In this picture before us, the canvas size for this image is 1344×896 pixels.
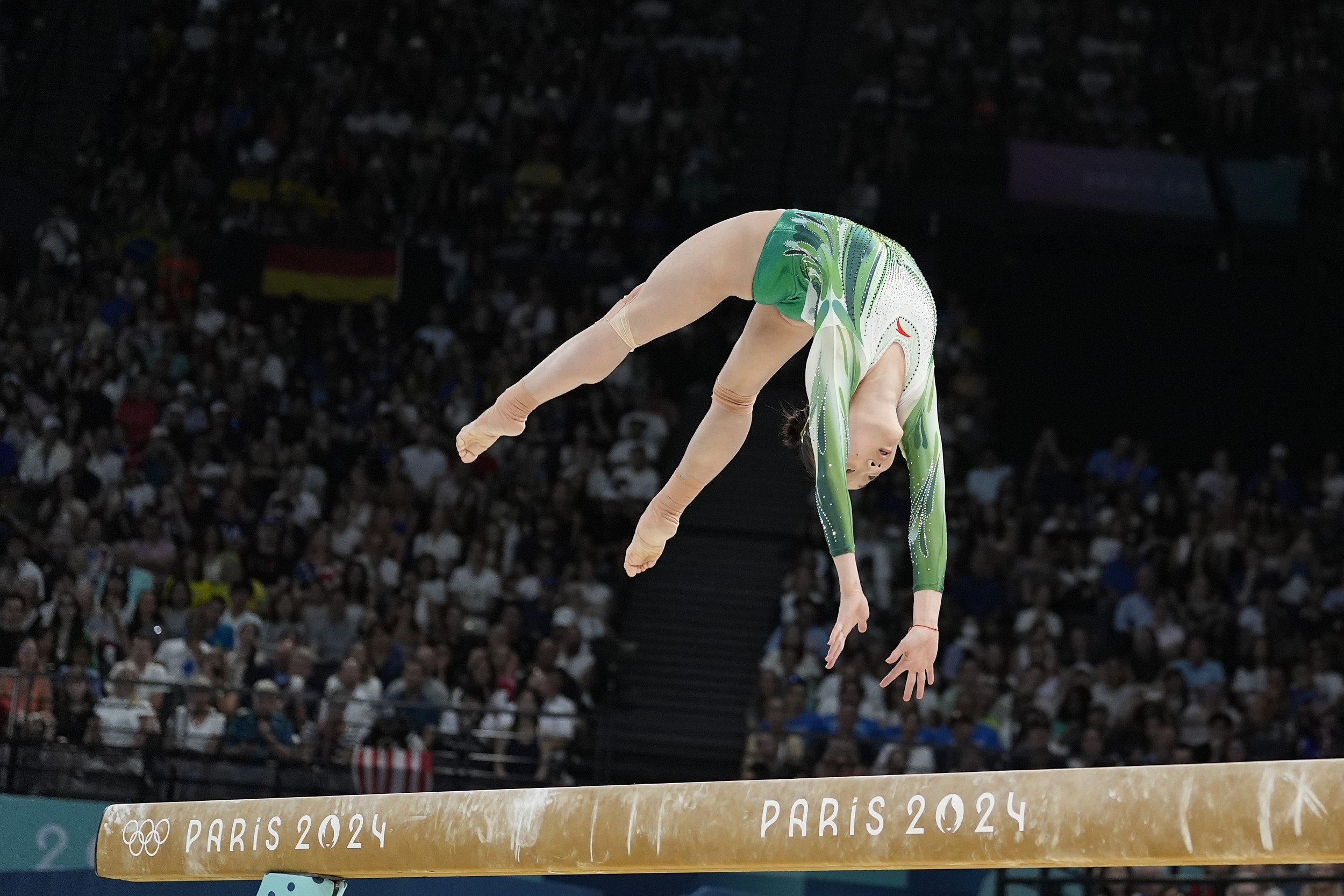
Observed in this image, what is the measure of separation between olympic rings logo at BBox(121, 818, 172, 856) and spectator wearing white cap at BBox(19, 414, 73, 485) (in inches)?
340

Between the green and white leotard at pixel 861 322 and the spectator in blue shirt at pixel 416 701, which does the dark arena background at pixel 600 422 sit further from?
the green and white leotard at pixel 861 322

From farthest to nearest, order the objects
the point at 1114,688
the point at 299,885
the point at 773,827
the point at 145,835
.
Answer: the point at 1114,688
the point at 145,835
the point at 299,885
the point at 773,827

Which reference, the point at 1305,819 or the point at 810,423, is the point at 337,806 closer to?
the point at 810,423

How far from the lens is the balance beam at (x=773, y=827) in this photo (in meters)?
3.72

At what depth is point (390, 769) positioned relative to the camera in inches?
392

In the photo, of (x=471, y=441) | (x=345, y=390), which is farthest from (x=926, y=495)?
(x=345, y=390)

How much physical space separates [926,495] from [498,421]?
1.48 metres

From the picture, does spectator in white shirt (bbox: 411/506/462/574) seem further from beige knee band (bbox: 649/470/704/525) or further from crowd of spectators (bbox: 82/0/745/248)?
beige knee band (bbox: 649/470/704/525)

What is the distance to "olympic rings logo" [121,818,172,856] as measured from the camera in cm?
533

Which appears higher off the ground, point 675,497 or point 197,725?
point 675,497

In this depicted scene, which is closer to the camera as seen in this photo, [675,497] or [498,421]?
[498,421]

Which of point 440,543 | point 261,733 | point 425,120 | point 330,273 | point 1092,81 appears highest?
point 1092,81

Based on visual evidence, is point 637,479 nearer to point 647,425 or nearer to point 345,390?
point 647,425

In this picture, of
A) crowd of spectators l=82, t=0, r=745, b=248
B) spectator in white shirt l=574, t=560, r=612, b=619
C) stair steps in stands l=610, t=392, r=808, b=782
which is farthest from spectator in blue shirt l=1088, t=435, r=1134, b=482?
crowd of spectators l=82, t=0, r=745, b=248
